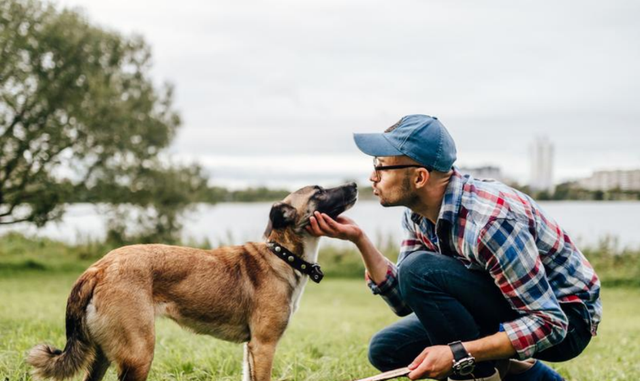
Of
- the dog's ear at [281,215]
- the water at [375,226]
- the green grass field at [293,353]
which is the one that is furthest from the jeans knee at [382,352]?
the water at [375,226]

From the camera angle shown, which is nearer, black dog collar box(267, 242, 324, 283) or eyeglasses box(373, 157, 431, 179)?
eyeglasses box(373, 157, 431, 179)

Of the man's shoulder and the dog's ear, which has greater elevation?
the man's shoulder

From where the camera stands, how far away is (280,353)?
16.1 feet

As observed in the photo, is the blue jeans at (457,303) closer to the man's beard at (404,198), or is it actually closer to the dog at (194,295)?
the man's beard at (404,198)

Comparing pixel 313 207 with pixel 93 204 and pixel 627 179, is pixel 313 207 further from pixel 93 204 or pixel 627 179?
pixel 93 204

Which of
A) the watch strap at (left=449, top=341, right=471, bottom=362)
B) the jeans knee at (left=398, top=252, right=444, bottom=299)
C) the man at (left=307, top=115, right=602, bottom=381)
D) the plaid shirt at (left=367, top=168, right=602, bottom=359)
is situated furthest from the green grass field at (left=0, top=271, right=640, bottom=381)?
the plaid shirt at (left=367, top=168, right=602, bottom=359)

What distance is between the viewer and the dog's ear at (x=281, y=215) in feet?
14.2

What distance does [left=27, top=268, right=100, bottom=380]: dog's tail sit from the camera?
336 centimetres

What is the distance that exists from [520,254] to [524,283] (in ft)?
0.53

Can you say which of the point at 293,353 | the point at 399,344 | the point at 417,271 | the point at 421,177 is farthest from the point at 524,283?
the point at 293,353

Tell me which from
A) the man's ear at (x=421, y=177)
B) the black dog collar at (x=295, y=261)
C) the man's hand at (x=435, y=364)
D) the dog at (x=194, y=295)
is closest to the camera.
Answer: the man's hand at (x=435, y=364)

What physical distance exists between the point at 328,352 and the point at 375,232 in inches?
497

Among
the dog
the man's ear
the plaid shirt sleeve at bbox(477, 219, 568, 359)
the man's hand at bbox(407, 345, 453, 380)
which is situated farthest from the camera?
the dog

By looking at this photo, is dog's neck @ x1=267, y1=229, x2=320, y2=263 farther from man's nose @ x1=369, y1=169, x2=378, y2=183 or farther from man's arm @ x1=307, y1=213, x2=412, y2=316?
man's nose @ x1=369, y1=169, x2=378, y2=183
